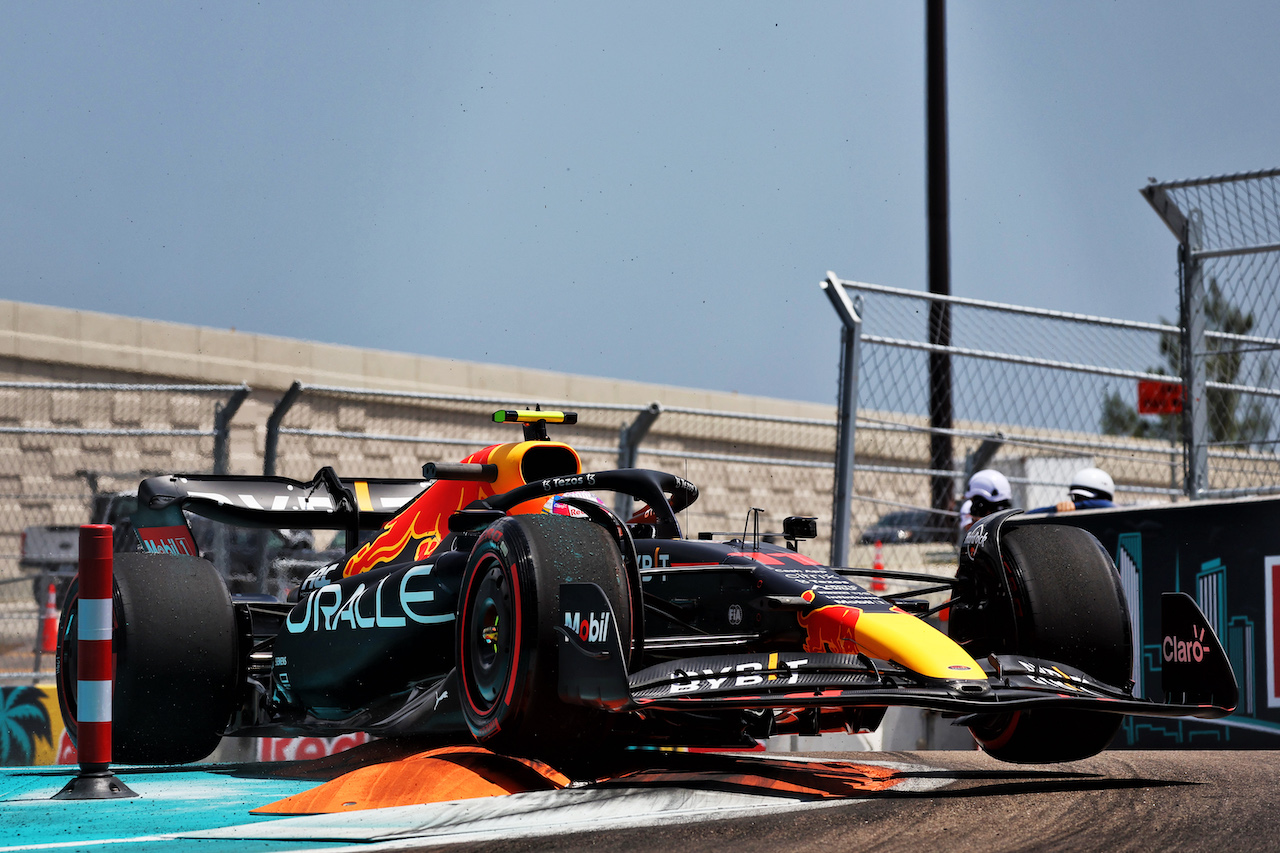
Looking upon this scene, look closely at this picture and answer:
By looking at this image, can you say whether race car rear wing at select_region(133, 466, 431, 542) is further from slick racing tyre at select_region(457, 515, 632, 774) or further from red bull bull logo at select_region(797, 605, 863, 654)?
red bull bull logo at select_region(797, 605, 863, 654)

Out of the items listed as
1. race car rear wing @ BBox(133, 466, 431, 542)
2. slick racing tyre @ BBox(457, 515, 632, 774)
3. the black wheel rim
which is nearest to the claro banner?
slick racing tyre @ BBox(457, 515, 632, 774)

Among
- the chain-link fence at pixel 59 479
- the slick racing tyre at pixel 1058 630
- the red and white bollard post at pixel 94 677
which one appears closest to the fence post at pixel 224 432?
the chain-link fence at pixel 59 479

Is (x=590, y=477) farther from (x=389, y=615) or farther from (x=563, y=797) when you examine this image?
(x=563, y=797)

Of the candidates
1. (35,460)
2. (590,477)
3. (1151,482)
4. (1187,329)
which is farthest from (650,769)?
(1151,482)

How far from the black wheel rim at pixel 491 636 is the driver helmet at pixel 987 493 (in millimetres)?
4441

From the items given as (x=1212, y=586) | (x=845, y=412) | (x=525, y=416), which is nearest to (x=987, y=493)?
(x=845, y=412)

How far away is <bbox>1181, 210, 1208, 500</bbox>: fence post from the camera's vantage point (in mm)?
8336

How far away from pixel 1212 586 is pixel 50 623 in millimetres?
7503

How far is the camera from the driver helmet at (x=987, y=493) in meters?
8.57

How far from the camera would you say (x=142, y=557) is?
19.4ft

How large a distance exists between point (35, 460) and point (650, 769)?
662 cm

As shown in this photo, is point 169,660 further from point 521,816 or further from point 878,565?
point 878,565

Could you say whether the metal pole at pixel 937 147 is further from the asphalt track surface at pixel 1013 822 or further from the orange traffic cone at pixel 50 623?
the asphalt track surface at pixel 1013 822

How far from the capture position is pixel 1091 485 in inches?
359
